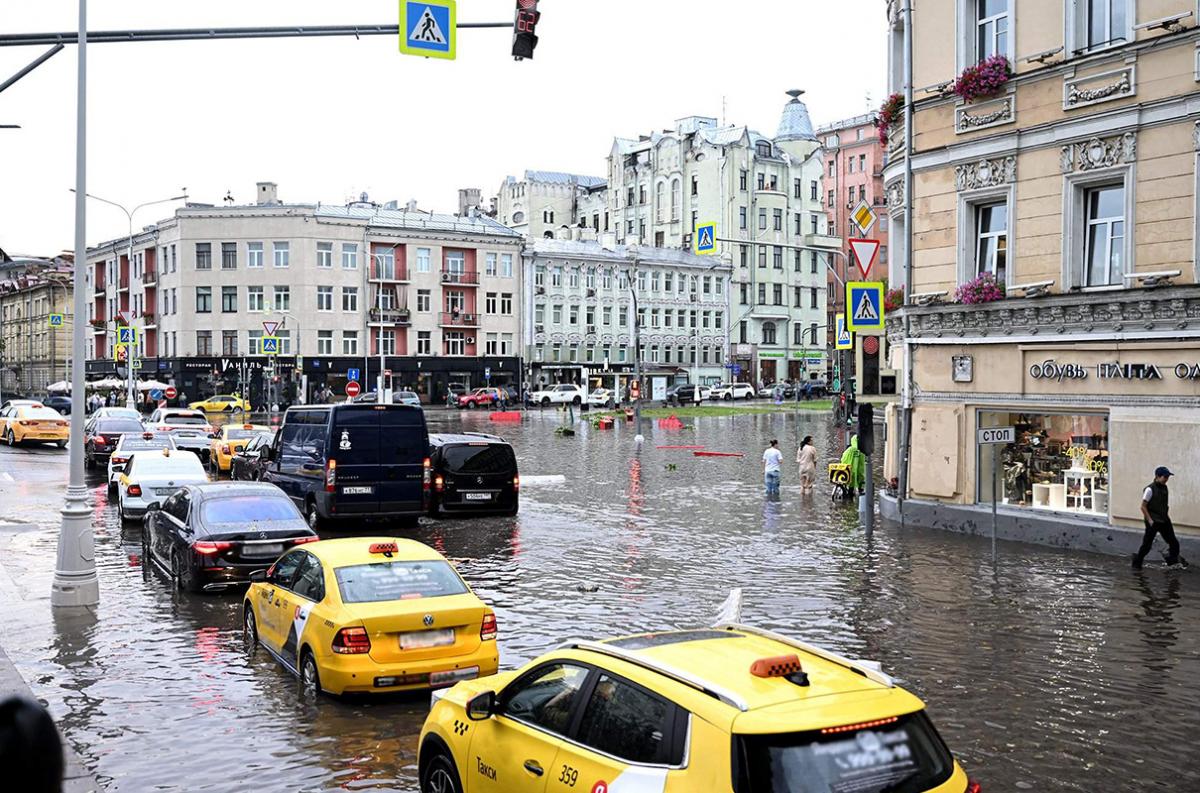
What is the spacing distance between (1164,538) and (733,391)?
2955 inches

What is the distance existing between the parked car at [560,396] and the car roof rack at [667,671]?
76079 mm

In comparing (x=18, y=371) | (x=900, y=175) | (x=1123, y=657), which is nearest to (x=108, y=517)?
Result: (x=900, y=175)

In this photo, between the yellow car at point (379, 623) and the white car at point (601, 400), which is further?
the white car at point (601, 400)

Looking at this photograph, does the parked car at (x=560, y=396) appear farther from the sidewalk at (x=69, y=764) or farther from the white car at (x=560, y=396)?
the sidewalk at (x=69, y=764)

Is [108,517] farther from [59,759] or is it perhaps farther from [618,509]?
[59,759]

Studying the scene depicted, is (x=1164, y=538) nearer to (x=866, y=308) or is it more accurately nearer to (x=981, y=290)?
(x=981, y=290)

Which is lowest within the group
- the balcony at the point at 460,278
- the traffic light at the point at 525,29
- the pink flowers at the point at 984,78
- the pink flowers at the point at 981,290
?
the pink flowers at the point at 981,290

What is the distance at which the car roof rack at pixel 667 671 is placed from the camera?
16.4 feet

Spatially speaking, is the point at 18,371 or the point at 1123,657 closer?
the point at 1123,657

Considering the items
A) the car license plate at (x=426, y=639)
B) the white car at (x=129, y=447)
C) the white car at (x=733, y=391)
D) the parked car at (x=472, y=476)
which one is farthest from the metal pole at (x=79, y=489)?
the white car at (x=733, y=391)

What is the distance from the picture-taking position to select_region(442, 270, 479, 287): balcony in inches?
3329

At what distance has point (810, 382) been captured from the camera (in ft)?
328

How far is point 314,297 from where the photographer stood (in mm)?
79438

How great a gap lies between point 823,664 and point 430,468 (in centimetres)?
1780
